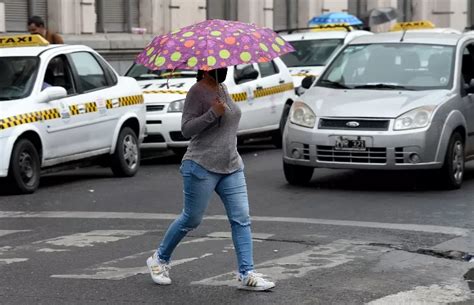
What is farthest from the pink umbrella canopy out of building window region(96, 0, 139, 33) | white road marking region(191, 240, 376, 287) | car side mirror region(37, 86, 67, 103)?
building window region(96, 0, 139, 33)

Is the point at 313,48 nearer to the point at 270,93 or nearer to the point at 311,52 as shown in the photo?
the point at 311,52

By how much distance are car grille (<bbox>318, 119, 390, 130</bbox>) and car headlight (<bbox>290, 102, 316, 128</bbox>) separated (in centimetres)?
14

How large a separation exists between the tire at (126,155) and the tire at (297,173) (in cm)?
227

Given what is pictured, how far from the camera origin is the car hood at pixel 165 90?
1666 centimetres

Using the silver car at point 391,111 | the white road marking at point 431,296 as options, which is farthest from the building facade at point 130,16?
the white road marking at point 431,296

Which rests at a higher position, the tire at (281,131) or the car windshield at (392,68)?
the car windshield at (392,68)

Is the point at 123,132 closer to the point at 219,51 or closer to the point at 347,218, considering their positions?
the point at 347,218

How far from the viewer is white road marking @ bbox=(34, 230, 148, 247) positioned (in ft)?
31.9

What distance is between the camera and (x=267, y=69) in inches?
731

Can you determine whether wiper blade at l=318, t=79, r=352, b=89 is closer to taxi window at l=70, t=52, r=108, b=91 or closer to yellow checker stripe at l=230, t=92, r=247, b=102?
taxi window at l=70, t=52, r=108, b=91

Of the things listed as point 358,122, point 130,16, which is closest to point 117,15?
point 130,16

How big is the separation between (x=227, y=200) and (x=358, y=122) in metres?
5.31

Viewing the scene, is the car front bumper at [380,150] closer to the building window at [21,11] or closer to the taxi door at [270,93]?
the taxi door at [270,93]

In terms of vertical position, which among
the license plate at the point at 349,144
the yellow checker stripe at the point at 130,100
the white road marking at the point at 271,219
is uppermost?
the yellow checker stripe at the point at 130,100
